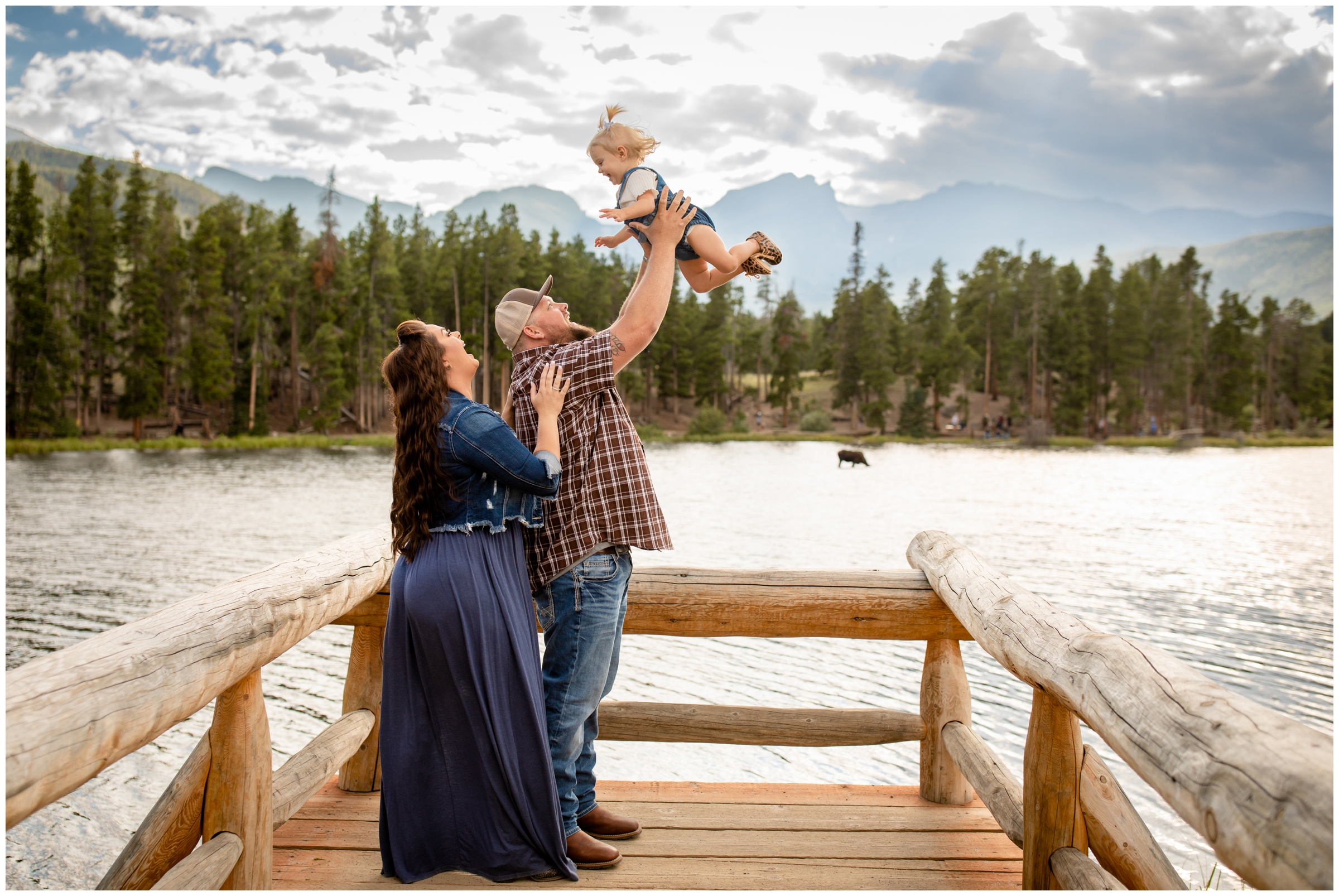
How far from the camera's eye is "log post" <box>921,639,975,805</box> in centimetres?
345

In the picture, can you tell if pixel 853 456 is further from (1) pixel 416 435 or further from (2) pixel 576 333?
(1) pixel 416 435

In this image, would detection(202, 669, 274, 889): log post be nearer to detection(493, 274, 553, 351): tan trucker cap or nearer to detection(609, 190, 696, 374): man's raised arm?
detection(493, 274, 553, 351): tan trucker cap

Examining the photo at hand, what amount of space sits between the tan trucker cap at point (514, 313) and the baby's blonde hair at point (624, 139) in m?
0.55

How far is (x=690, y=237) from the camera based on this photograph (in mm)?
2799

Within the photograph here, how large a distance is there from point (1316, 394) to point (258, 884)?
77278 millimetres

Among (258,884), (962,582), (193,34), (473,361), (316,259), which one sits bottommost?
(258,884)

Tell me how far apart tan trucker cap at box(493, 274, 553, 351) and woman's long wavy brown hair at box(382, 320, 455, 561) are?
0.27 m

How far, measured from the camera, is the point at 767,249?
3.09 metres

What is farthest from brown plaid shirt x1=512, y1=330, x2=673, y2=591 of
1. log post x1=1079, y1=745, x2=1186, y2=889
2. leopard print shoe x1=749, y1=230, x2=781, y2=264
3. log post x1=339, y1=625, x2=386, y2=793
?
log post x1=1079, y1=745, x2=1186, y2=889

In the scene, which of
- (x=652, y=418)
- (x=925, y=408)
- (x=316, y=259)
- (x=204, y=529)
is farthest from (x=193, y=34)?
(x=204, y=529)

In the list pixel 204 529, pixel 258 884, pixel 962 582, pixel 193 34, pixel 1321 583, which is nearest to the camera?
pixel 258 884

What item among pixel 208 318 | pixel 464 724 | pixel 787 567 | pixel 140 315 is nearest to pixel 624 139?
pixel 464 724

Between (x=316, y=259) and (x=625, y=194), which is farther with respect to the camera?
(x=316, y=259)

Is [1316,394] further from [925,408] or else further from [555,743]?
[555,743]
